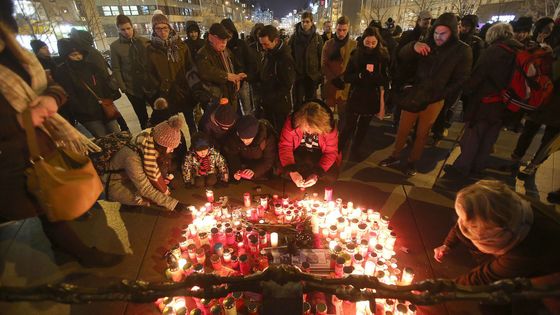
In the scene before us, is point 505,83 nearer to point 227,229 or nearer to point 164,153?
point 227,229

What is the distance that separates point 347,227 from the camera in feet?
9.73

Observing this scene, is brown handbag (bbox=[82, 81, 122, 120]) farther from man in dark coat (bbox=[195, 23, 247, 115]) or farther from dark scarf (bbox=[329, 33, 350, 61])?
dark scarf (bbox=[329, 33, 350, 61])

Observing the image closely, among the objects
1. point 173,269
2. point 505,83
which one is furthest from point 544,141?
point 173,269

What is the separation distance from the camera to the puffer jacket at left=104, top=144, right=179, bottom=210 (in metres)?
3.08

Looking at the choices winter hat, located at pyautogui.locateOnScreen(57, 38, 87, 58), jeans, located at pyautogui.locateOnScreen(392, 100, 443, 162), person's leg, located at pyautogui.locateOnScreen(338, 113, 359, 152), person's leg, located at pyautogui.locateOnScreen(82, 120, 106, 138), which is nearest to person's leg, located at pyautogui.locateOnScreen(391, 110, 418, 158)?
jeans, located at pyautogui.locateOnScreen(392, 100, 443, 162)

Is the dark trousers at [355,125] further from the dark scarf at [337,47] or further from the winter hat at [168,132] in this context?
the winter hat at [168,132]

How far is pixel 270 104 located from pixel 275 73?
519mm

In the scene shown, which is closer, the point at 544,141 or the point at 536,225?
the point at 536,225

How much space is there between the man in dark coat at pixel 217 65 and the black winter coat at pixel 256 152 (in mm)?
→ 1005

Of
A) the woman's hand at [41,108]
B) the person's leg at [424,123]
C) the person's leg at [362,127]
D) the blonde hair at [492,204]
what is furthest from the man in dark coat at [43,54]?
the blonde hair at [492,204]

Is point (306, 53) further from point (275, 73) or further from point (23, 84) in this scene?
point (23, 84)

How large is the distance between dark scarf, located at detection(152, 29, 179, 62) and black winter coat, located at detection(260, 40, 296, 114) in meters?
1.37

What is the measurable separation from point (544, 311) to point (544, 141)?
3.25 m

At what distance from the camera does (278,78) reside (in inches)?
184
